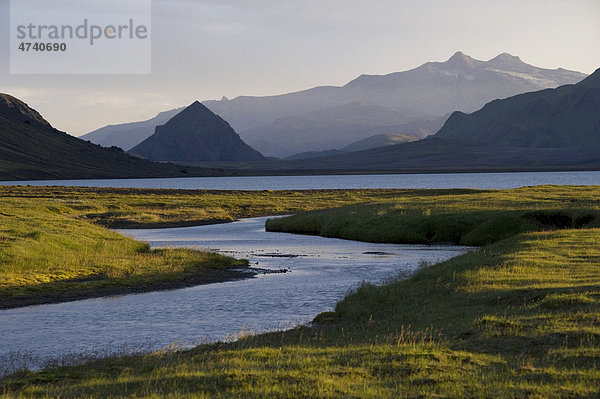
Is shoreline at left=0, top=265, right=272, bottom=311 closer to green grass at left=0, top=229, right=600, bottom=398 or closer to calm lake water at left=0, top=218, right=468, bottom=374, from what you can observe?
calm lake water at left=0, top=218, right=468, bottom=374

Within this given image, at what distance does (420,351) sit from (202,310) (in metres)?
16.6

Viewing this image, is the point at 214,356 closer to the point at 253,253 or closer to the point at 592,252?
the point at 592,252

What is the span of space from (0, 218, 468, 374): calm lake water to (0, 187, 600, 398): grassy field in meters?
3.45

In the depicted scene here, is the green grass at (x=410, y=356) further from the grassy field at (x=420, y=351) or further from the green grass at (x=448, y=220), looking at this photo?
the green grass at (x=448, y=220)

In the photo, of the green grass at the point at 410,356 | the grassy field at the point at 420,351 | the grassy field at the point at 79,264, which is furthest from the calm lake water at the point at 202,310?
the green grass at the point at 410,356

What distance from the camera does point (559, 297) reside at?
81.8ft

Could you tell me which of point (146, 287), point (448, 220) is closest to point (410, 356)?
point (146, 287)

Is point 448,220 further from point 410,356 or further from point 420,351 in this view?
point 410,356

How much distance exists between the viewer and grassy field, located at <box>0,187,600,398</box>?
16.1 metres

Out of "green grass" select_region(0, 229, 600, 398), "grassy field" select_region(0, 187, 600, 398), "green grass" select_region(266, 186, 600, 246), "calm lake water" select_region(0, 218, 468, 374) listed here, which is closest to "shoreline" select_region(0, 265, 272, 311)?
"calm lake water" select_region(0, 218, 468, 374)

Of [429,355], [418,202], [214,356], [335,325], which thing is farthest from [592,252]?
[418,202]

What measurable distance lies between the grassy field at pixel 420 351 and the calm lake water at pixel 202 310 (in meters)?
3.45

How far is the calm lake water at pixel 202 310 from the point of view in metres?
27.0

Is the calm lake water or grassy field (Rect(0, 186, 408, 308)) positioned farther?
grassy field (Rect(0, 186, 408, 308))
